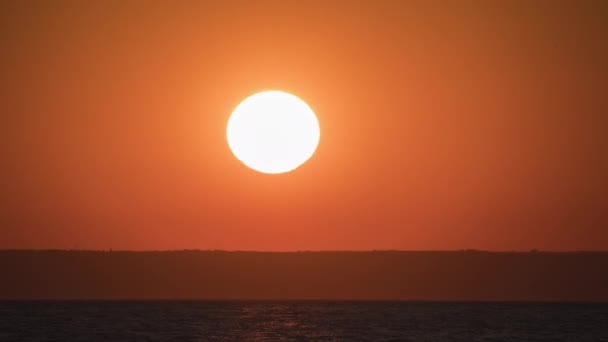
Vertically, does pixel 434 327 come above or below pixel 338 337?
above

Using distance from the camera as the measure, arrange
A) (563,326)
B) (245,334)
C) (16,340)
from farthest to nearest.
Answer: (563,326), (245,334), (16,340)

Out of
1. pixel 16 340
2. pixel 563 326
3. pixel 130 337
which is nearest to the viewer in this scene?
pixel 16 340

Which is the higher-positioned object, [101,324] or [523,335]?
[101,324]

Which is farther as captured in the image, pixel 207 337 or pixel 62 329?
pixel 62 329

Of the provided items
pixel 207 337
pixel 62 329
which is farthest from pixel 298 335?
pixel 62 329

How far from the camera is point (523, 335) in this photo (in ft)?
495

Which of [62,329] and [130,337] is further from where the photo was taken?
[62,329]

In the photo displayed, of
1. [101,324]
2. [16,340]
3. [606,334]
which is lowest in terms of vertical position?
[16,340]

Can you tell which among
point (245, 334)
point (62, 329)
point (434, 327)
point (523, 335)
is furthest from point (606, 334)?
point (62, 329)

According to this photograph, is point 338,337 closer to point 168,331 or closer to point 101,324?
point 168,331

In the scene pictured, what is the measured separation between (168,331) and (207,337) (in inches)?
665

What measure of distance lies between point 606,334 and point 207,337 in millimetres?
62537

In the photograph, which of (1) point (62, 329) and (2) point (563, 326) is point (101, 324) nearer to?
(1) point (62, 329)

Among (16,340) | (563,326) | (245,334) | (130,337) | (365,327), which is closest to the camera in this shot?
(16,340)
